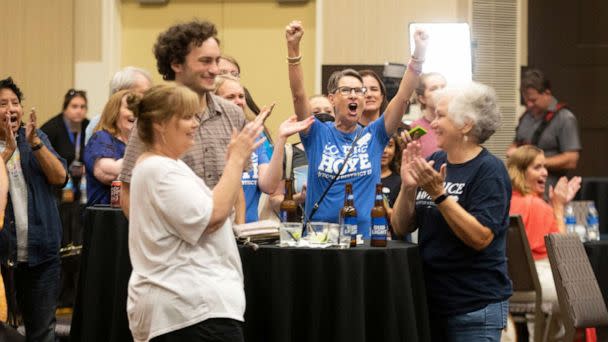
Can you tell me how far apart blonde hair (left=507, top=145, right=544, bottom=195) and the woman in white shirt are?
11.8 ft

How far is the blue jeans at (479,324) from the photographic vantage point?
3.86 m

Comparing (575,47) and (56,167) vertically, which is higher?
(575,47)

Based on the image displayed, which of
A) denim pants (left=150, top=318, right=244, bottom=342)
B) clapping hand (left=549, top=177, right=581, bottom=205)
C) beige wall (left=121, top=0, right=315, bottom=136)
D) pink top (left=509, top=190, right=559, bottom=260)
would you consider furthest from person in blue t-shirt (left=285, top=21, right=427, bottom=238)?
beige wall (left=121, top=0, right=315, bottom=136)

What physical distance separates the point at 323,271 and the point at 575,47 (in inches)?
296

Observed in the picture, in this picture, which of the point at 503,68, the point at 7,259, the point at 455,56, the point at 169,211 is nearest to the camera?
the point at 169,211

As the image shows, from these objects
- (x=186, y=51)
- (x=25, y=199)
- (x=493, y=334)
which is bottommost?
(x=493, y=334)

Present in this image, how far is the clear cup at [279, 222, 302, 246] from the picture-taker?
4.06 metres

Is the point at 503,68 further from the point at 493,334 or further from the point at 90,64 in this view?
the point at 493,334

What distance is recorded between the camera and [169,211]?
3055 mm

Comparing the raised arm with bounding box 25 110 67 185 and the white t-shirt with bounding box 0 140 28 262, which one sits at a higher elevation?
the raised arm with bounding box 25 110 67 185

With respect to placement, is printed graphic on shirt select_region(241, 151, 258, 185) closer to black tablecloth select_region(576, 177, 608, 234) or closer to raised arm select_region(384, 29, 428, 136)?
raised arm select_region(384, 29, 428, 136)

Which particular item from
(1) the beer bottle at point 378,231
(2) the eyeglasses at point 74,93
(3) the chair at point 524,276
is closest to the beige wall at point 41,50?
(2) the eyeglasses at point 74,93

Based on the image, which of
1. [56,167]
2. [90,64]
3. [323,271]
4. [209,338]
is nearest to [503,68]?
[90,64]

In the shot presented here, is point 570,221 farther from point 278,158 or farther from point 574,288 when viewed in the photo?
point 278,158
